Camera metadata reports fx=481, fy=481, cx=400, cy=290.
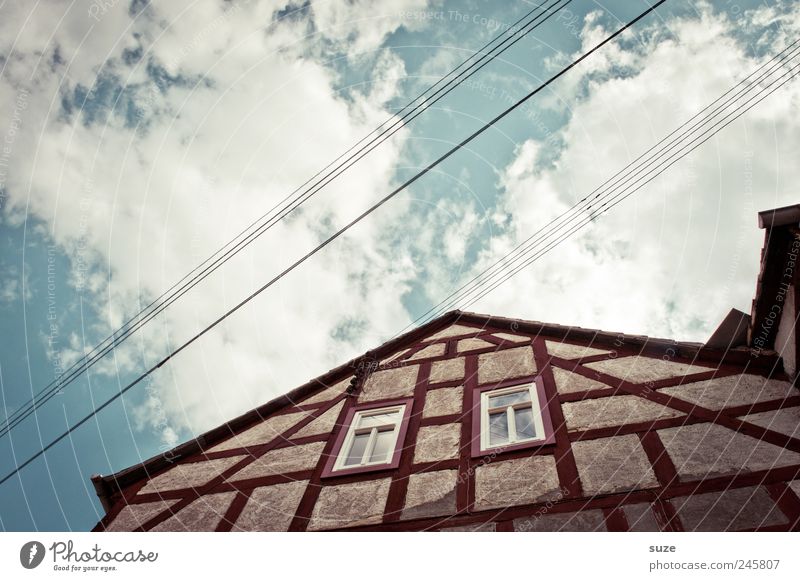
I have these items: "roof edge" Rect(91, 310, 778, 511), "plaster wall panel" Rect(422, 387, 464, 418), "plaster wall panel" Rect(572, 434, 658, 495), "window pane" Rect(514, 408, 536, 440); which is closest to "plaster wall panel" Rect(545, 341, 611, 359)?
"roof edge" Rect(91, 310, 778, 511)

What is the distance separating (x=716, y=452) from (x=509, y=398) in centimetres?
252

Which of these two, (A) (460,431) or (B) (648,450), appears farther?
(A) (460,431)

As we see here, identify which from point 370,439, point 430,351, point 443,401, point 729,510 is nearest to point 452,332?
point 430,351

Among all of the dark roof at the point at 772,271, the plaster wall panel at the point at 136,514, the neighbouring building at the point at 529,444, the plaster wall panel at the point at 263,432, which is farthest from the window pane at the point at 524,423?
the plaster wall panel at the point at 136,514

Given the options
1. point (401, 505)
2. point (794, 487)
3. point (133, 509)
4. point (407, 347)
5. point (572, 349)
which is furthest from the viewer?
point (407, 347)

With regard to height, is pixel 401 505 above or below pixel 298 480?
below

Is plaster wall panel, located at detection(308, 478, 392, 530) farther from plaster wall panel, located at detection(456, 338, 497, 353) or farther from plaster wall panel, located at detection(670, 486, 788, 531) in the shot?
plaster wall panel, located at detection(456, 338, 497, 353)

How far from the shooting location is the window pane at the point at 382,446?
6083 millimetres

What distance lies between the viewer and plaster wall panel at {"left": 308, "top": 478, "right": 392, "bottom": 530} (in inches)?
202

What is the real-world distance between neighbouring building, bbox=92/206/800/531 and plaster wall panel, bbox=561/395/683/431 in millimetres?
20

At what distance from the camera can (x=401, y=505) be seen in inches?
200

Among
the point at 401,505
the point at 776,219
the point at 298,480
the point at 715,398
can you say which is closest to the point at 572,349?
the point at 715,398
